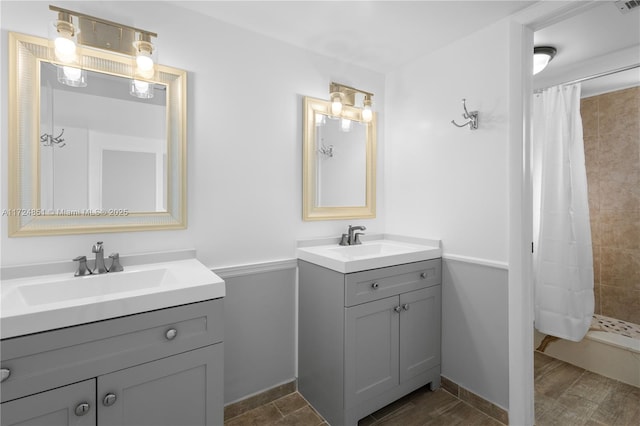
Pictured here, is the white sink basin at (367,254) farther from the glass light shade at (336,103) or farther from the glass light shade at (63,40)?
the glass light shade at (63,40)

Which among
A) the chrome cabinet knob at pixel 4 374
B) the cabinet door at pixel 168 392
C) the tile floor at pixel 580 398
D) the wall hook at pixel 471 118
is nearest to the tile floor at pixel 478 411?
the tile floor at pixel 580 398

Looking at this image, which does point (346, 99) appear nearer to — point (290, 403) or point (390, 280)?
point (390, 280)

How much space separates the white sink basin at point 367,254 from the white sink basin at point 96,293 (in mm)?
638

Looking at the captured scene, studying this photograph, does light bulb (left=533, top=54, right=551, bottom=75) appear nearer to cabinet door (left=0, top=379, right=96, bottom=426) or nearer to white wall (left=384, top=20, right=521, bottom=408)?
white wall (left=384, top=20, right=521, bottom=408)

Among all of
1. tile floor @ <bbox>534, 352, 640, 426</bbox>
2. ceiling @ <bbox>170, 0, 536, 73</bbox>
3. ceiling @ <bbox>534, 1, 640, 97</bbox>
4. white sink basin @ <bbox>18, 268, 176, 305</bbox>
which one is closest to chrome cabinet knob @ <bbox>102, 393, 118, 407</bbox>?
white sink basin @ <bbox>18, 268, 176, 305</bbox>

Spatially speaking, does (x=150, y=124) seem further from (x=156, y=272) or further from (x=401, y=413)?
(x=401, y=413)

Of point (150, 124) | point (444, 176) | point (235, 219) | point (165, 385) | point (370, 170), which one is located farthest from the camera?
point (370, 170)

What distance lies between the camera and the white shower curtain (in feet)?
7.57

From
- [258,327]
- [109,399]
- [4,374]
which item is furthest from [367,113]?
[4,374]

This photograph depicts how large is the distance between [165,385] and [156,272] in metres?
0.52

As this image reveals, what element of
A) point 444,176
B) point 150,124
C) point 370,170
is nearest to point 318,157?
point 370,170

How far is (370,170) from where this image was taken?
7.87ft

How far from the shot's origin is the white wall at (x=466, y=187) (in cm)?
179

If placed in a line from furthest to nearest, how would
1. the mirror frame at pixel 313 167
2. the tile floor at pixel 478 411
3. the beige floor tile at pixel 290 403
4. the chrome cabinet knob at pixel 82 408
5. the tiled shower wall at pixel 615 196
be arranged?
the tiled shower wall at pixel 615 196 < the mirror frame at pixel 313 167 < the beige floor tile at pixel 290 403 < the tile floor at pixel 478 411 < the chrome cabinet knob at pixel 82 408
